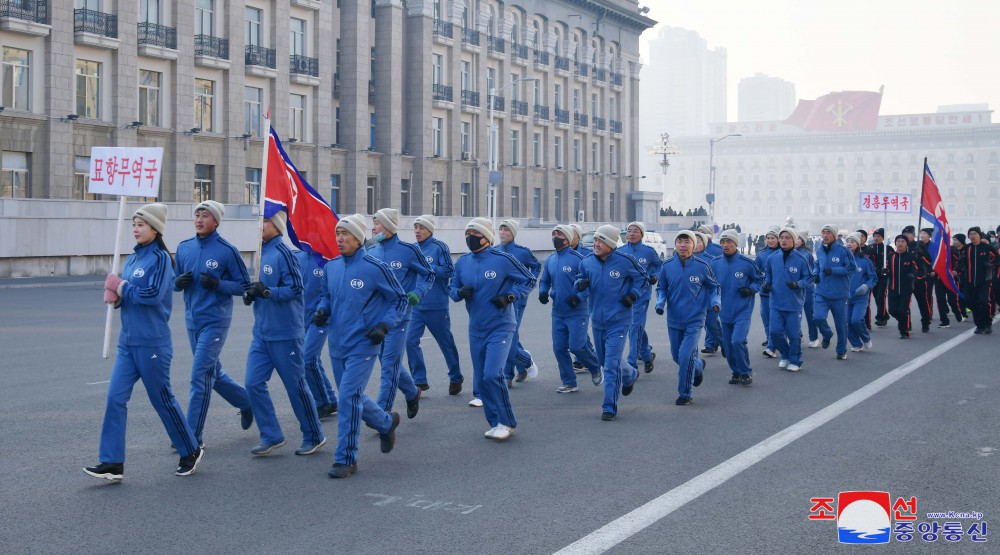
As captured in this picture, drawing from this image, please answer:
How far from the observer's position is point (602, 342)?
10.3 metres

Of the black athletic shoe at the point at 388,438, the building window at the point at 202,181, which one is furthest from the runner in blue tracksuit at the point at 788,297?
the building window at the point at 202,181

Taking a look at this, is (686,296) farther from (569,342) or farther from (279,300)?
(279,300)

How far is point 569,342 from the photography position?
11.7 metres

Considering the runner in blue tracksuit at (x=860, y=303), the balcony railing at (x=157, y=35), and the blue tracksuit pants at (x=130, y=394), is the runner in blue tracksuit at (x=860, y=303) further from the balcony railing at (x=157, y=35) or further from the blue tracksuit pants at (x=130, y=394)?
the balcony railing at (x=157, y=35)

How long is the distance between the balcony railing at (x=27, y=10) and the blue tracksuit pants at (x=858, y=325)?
29.1m

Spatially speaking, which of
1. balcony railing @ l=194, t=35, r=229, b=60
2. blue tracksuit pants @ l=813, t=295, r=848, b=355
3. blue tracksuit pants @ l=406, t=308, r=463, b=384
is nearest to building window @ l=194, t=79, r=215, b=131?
balcony railing @ l=194, t=35, r=229, b=60

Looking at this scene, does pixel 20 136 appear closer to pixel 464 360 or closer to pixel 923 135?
pixel 464 360

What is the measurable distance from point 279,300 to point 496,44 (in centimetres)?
5508

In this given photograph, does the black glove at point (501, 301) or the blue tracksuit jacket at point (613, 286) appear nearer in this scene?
the black glove at point (501, 301)

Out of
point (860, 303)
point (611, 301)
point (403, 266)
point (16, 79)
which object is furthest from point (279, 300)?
point (16, 79)

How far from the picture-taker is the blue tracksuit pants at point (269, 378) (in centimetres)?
814

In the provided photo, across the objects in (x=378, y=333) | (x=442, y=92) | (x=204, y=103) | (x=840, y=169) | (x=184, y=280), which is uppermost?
(x=840, y=169)

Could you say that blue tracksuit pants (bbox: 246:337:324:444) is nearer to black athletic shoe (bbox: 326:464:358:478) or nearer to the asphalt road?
the asphalt road

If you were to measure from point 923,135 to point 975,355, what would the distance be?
459 ft
